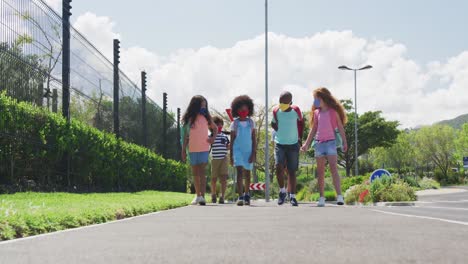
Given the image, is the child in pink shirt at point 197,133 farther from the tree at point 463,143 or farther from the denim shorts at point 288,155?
the tree at point 463,143

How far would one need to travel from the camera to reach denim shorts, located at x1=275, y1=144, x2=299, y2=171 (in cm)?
1020

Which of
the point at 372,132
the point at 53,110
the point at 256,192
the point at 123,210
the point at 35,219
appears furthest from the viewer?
the point at 372,132

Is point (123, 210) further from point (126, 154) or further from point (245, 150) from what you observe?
point (126, 154)

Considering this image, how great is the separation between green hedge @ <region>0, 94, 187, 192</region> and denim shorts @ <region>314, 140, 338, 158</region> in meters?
5.35

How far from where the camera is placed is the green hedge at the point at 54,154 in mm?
10750

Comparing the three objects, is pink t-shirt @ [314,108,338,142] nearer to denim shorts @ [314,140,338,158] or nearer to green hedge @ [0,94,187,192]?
denim shorts @ [314,140,338,158]

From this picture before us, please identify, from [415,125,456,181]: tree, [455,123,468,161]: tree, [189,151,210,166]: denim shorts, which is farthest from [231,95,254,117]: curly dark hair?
[415,125,456,181]: tree

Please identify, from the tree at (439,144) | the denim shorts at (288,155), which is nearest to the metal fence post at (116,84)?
the denim shorts at (288,155)

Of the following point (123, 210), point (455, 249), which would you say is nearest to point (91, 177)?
point (123, 210)

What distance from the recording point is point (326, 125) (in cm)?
964

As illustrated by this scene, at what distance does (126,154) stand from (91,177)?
4083 mm

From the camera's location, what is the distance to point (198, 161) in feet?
37.5

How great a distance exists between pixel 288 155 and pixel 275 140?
34 centimetres

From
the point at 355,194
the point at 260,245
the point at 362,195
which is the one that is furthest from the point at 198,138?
the point at 355,194
